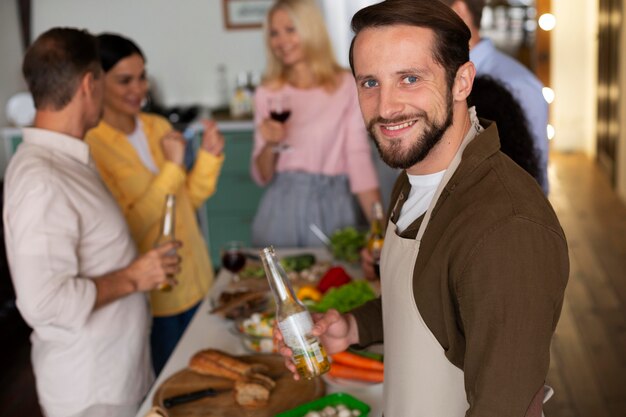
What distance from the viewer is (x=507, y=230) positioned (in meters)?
1.22

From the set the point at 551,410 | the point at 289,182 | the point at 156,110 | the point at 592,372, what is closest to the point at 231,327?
the point at 289,182

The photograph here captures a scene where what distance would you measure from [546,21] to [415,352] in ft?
23.3

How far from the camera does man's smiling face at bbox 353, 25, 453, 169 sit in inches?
52.8

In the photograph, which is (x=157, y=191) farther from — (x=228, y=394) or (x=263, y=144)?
(x=228, y=394)

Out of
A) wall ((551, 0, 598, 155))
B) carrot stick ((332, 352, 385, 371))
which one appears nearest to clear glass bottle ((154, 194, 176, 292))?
carrot stick ((332, 352, 385, 371))

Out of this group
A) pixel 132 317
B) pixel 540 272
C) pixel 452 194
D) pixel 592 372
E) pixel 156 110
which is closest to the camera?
pixel 540 272

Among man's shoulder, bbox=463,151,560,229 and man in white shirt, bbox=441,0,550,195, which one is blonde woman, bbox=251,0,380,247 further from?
man's shoulder, bbox=463,151,560,229

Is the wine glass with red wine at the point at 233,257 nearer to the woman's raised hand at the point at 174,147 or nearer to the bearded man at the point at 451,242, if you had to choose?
the woman's raised hand at the point at 174,147

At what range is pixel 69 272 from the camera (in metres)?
2.13

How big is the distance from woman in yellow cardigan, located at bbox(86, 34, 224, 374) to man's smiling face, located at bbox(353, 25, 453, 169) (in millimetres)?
1527

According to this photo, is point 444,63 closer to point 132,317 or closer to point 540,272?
point 540,272

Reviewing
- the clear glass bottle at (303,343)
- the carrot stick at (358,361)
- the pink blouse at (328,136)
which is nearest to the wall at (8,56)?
the pink blouse at (328,136)

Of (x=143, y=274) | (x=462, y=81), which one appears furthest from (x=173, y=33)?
(x=462, y=81)

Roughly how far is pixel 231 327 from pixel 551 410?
65.4 inches
